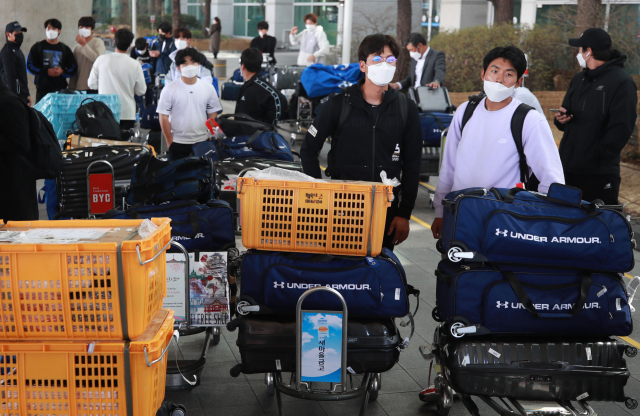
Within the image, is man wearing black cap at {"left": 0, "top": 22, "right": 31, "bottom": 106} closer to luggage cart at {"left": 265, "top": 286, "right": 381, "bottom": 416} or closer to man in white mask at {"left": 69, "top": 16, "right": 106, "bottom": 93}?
man in white mask at {"left": 69, "top": 16, "right": 106, "bottom": 93}

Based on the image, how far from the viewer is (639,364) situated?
4.54 meters

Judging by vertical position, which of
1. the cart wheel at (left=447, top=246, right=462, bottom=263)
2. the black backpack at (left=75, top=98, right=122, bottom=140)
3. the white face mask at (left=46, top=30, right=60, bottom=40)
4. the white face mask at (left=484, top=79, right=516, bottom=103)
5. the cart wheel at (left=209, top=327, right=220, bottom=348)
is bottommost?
the cart wheel at (left=209, top=327, right=220, bottom=348)

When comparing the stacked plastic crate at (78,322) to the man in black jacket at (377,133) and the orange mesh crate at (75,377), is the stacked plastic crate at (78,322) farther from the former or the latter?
the man in black jacket at (377,133)

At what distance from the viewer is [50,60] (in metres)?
10.2

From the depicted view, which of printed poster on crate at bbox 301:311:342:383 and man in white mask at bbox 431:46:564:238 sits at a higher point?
man in white mask at bbox 431:46:564:238

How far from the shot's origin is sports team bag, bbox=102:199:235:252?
3.88 metres

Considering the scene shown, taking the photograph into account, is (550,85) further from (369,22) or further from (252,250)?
(252,250)

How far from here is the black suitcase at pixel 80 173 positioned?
5.69 meters

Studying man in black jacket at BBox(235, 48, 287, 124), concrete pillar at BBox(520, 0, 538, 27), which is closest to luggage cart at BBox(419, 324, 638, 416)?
man in black jacket at BBox(235, 48, 287, 124)

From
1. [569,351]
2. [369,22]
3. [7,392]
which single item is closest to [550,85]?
[369,22]

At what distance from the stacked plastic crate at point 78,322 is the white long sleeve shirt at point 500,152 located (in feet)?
6.19

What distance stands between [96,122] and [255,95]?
160cm

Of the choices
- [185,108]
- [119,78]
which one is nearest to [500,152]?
[185,108]

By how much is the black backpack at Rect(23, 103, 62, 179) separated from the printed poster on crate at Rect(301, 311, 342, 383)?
6.73ft
